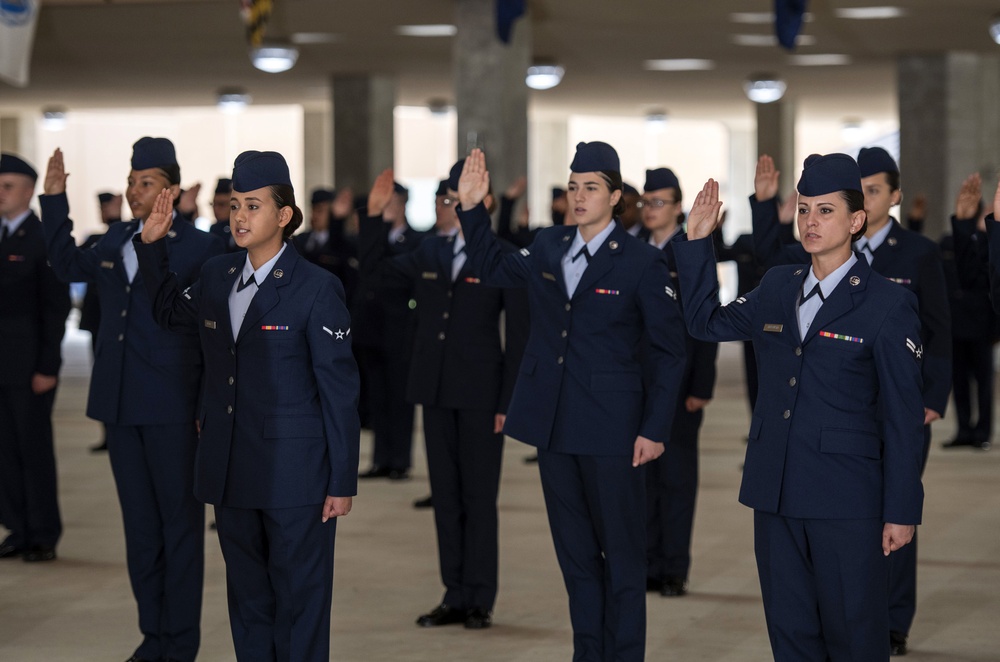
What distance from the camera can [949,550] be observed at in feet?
22.9

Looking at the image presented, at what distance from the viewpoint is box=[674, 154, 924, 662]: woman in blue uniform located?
3641mm

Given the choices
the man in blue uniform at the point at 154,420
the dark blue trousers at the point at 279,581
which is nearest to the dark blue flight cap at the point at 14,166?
the man in blue uniform at the point at 154,420

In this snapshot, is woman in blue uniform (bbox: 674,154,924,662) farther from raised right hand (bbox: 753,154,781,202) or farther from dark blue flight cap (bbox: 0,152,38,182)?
dark blue flight cap (bbox: 0,152,38,182)

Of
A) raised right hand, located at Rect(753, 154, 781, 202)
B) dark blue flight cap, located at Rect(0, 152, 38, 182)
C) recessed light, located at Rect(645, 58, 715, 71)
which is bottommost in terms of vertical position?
raised right hand, located at Rect(753, 154, 781, 202)

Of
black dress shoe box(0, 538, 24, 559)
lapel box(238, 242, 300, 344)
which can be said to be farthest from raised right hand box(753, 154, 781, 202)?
black dress shoe box(0, 538, 24, 559)

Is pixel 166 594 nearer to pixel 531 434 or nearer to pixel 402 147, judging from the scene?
pixel 531 434

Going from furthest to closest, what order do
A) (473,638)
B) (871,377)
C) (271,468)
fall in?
1. (473,638)
2. (271,468)
3. (871,377)

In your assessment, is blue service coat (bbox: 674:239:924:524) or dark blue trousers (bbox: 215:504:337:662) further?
dark blue trousers (bbox: 215:504:337:662)

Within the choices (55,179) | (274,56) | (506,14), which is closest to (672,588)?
(55,179)

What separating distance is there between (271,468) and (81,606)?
241 cm

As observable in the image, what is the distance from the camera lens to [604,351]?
4633 mm

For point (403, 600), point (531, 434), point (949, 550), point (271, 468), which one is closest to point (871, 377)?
point (531, 434)

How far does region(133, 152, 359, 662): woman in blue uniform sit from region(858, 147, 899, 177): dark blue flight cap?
6.86 ft

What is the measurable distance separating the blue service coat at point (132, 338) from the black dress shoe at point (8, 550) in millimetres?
2157
